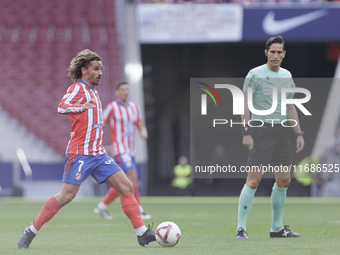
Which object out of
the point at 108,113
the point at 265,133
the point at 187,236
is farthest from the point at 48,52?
the point at 265,133

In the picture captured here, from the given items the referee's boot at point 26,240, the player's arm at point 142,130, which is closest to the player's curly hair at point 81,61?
the referee's boot at point 26,240

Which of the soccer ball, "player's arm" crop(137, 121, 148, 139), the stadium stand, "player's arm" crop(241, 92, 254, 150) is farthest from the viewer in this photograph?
the stadium stand

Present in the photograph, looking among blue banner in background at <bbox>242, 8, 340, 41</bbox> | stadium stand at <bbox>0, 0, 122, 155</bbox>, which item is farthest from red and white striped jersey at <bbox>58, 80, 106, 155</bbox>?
blue banner in background at <bbox>242, 8, 340, 41</bbox>

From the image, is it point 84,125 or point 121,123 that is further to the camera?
point 121,123

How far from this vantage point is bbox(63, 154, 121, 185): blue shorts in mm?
5113

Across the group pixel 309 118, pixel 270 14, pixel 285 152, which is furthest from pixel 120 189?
pixel 309 118

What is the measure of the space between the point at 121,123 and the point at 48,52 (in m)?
10.7

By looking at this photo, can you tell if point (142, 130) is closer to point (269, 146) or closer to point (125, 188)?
point (269, 146)

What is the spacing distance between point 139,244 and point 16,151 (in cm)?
1126

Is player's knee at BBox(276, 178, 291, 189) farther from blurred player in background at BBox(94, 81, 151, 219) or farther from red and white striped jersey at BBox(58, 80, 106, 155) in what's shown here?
blurred player in background at BBox(94, 81, 151, 219)

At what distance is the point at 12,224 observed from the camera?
796cm

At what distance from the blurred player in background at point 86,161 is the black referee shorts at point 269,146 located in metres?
1.31

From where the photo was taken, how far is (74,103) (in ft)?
16.6

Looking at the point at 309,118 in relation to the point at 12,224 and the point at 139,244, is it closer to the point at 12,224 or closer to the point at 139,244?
the point at 12,224
